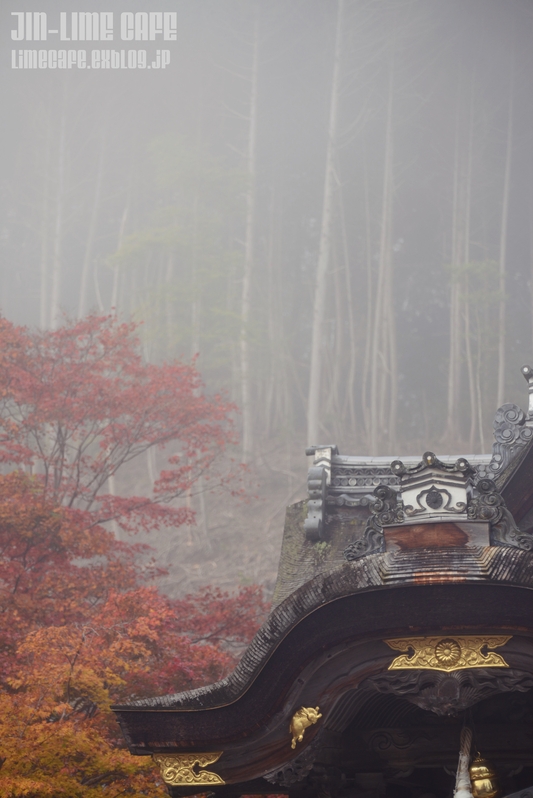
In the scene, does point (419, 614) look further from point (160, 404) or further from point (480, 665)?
point (160, 404)

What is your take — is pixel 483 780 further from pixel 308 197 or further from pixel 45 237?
pixel 308 197

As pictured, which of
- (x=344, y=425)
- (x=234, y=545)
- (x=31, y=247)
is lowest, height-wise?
(x=234, y=545)

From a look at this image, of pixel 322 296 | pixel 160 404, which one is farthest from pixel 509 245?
pixel 160 404

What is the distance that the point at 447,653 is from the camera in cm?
314

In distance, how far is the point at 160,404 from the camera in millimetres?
11484

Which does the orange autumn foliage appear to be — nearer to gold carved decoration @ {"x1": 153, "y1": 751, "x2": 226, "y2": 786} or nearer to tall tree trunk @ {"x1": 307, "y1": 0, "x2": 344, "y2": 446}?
gold carved decoration @ {"x1": 153, "y1": 751, "x2": 226, "y2": 786}

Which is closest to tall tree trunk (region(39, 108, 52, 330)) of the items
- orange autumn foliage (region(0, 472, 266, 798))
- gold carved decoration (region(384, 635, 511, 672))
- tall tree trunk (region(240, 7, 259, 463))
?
tall tree trunk (region(240, 7, 259, 463))

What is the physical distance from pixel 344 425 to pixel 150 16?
57.9ft

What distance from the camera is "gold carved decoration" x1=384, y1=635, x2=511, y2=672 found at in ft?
10.1

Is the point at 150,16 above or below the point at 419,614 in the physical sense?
above

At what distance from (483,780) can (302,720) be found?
33.0 inches

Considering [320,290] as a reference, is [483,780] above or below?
below

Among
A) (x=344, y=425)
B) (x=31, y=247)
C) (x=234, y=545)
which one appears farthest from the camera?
(x=31, y=247)

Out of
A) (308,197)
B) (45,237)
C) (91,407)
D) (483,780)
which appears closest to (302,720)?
(483,780)
